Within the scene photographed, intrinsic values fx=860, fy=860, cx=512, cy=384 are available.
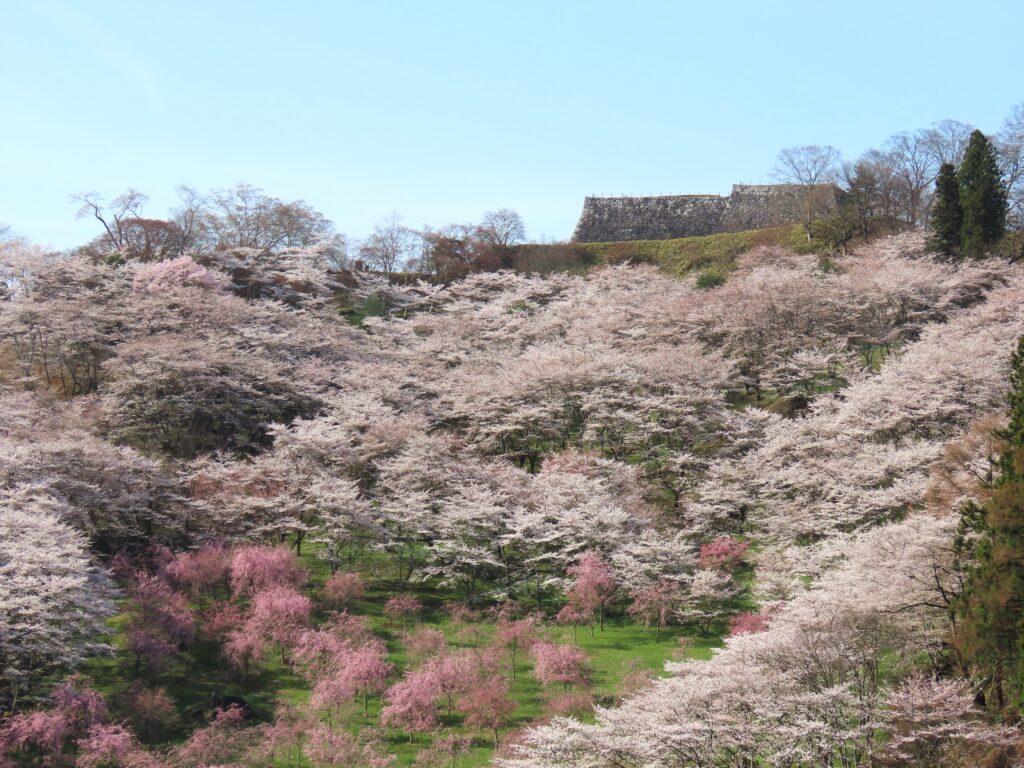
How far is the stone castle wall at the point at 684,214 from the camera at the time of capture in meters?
79.2

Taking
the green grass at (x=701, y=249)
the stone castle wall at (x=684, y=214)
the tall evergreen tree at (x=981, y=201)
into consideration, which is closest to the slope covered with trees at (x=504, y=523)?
the tall evergreen tree at (x=981, y=201)

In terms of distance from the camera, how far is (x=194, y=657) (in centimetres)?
2522

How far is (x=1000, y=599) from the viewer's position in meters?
17.2

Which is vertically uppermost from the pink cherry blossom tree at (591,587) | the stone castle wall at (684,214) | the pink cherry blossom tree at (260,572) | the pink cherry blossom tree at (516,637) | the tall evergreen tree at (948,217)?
the stone castle wall at (684,214)

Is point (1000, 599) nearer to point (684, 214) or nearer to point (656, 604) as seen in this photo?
point (656, 604)

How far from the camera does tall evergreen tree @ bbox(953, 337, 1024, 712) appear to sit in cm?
1719

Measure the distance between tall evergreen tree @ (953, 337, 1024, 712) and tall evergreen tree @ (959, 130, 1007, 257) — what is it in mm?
38527

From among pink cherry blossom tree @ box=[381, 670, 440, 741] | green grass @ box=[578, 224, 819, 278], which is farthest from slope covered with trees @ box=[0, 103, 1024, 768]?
green grass @ box=[578, 224, 819, 278]

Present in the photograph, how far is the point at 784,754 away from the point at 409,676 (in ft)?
35.1

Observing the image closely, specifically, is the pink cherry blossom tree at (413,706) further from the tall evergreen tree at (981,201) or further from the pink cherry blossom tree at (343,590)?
the tall evergreen tree at (981,201)

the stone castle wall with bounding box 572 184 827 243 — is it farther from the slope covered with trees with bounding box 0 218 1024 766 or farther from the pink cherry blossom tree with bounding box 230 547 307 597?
the pink cherry blossom tree with bounding box 230 547 307 597

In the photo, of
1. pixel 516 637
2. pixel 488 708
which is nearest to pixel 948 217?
pixel 516 637

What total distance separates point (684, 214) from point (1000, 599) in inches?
2765

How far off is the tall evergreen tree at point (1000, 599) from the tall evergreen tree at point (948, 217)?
39.3 m
